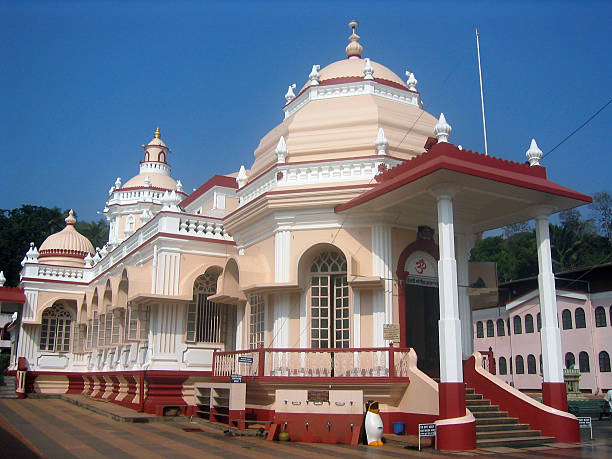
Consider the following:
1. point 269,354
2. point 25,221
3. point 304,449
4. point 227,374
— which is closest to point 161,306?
point 227,374

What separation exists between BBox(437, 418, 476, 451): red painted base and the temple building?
0.03m

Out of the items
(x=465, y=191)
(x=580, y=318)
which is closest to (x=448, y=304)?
(x=465, y=191)

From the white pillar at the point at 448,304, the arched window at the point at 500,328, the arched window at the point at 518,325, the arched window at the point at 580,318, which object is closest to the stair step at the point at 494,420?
the white pillar at the point at 448,304

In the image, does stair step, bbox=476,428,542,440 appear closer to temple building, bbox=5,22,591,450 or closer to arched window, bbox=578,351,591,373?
temple building, bbox=5,22,591,450

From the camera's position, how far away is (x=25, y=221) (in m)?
53.2

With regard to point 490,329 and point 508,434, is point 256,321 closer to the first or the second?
point 508,434

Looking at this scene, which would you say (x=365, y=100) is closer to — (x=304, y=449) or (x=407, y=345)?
(x=407, y=345)

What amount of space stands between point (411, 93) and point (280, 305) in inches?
313

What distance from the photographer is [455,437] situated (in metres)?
10.9

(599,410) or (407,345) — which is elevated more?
(407,345)

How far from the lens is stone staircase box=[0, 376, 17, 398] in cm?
2561

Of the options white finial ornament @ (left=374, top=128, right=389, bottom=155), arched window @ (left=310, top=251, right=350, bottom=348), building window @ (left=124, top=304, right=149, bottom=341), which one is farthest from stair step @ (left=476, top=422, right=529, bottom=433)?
building window @ (left=124, top=304, right=149, bottom=341)

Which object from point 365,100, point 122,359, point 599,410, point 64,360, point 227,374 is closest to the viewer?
point 227,374

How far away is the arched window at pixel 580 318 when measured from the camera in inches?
1340
